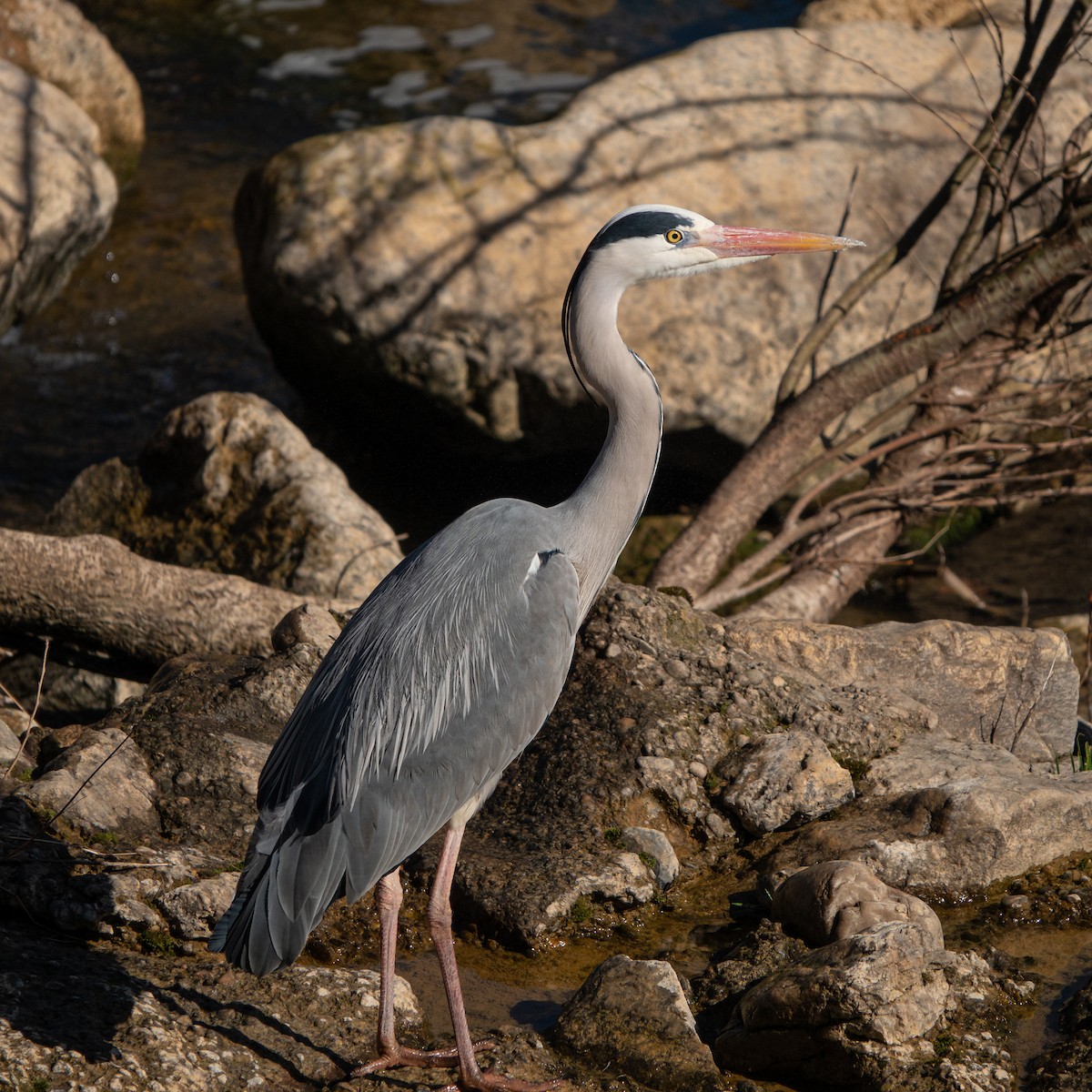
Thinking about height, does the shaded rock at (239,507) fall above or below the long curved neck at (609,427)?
below

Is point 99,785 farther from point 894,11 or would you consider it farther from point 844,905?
point 894,11

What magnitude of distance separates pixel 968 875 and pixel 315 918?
1968mm

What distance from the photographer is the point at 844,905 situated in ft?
11.2

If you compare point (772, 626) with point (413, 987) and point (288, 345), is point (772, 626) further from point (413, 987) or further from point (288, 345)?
point (288, 345)

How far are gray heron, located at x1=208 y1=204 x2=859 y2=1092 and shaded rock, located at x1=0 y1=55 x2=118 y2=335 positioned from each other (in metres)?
5.40

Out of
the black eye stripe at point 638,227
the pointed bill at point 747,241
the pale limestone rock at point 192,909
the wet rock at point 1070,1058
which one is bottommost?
the wet rock at point 1070,1058

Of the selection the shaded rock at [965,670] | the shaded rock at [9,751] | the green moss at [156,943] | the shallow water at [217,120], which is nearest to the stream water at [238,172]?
the shallow water at [217,120]

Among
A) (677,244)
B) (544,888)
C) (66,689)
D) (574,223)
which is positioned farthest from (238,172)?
(544,888)

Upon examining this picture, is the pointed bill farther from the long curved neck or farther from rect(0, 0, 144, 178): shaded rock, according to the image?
rect(0, 0, 144, 178): shaded rock

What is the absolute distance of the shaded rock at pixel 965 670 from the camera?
15.5ft

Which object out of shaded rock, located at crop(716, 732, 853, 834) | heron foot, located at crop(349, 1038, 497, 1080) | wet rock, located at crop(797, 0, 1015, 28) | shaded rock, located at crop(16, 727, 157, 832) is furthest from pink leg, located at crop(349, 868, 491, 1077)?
wet rock, located at crop(797, 0, 1015, 28)

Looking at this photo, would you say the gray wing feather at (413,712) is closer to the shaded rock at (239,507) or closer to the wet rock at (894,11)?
the shaded rock at (239,507)

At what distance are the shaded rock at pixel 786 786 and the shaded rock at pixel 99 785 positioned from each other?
1821mm

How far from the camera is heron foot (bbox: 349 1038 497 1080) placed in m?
3.11
